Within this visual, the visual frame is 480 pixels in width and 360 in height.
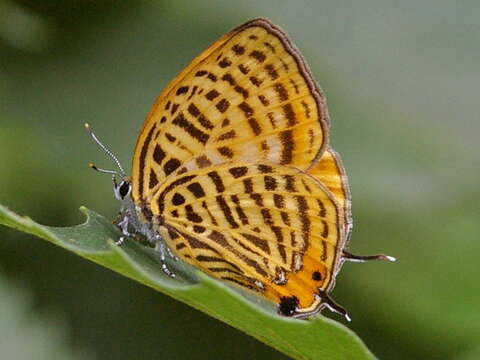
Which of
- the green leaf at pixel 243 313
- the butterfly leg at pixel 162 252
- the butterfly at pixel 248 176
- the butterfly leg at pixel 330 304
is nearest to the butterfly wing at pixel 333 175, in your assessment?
the butterfly at pixel 248 176

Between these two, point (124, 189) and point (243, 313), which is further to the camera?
point (124, 189)

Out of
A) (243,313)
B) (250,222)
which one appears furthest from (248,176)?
(243,313)

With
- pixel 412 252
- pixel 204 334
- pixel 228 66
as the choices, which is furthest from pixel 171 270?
pixel 412 252

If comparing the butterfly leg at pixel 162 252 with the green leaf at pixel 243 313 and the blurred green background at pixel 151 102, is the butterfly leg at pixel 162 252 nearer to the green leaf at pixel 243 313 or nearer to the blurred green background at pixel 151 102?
the green leaf at pixel 243 313

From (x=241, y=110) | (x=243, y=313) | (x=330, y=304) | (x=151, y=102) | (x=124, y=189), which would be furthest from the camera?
(x=151, y=102)

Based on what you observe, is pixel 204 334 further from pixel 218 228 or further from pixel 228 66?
pixel 228 66

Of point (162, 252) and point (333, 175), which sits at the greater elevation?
point (333, 175)

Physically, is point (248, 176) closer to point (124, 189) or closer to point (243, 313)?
point (124, 189)
